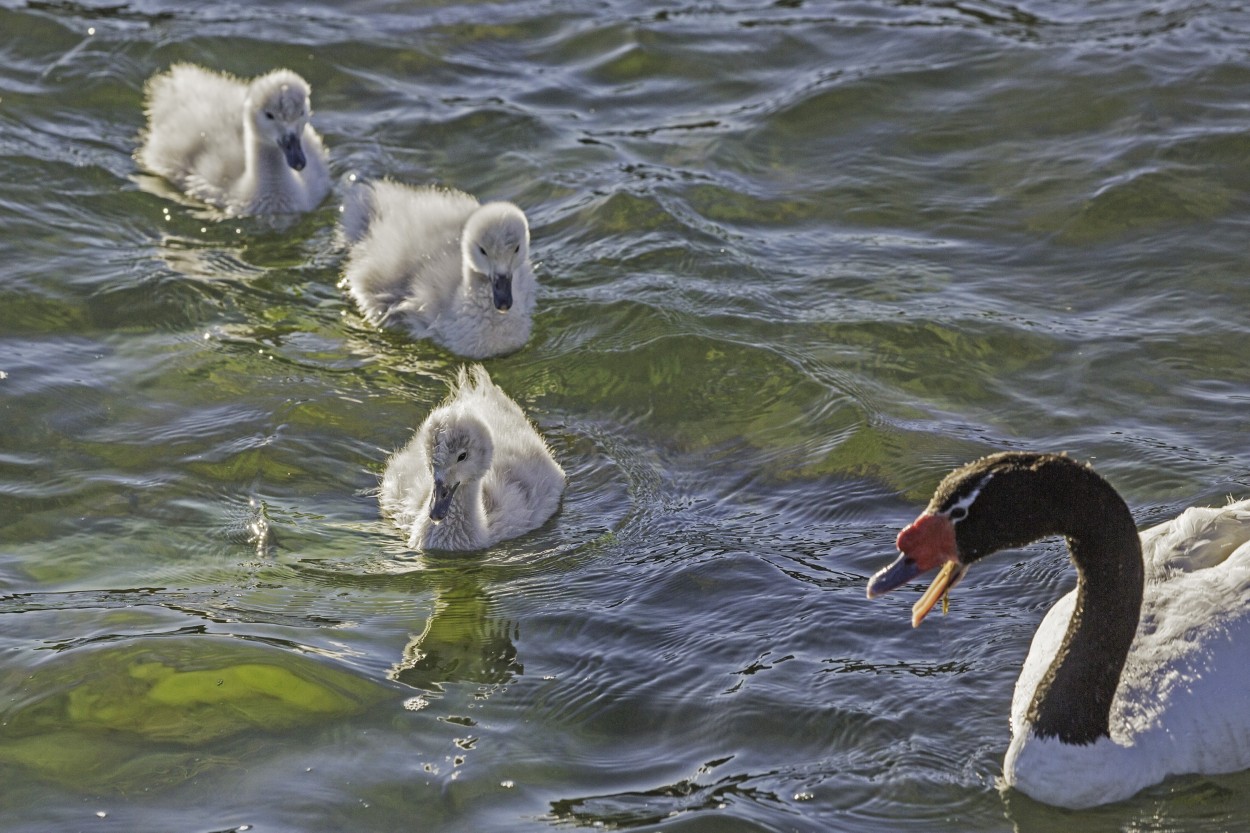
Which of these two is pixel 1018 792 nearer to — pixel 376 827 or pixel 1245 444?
pixel 376 827

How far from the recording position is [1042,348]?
8164 millimetres

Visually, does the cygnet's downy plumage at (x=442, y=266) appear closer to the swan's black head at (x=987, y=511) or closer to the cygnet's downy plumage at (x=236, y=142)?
the cygnet's downy plumage at (x=236, y=142)

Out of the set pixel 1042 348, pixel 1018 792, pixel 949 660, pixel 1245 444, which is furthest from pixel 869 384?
pixel 1018 792

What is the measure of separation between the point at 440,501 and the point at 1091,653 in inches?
106

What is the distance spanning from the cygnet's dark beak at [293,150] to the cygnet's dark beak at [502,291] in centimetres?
184

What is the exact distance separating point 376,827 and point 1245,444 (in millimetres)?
4214

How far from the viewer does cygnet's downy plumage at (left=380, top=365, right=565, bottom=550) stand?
6840mm

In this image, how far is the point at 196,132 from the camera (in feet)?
32.8


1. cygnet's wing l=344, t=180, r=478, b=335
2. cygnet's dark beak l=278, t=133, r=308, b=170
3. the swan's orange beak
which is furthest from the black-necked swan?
cygnet's dark beak l=278, t=133, r=308, b=170

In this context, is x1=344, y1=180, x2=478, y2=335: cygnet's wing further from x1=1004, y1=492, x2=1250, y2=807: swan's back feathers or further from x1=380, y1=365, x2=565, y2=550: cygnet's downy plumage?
x1=1004, y1=492, x2=1250, y2=807: swan's back feathers

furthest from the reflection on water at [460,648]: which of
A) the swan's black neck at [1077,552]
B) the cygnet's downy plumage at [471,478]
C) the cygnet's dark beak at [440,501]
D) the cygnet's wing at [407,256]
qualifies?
the cygnet's wing at [407,256]

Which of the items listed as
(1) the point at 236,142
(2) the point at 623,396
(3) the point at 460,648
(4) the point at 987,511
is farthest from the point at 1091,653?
(1) the point at 236,142

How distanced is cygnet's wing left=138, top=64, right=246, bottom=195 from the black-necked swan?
5986 mm

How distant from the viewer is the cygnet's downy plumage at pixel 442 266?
8.27 metres
